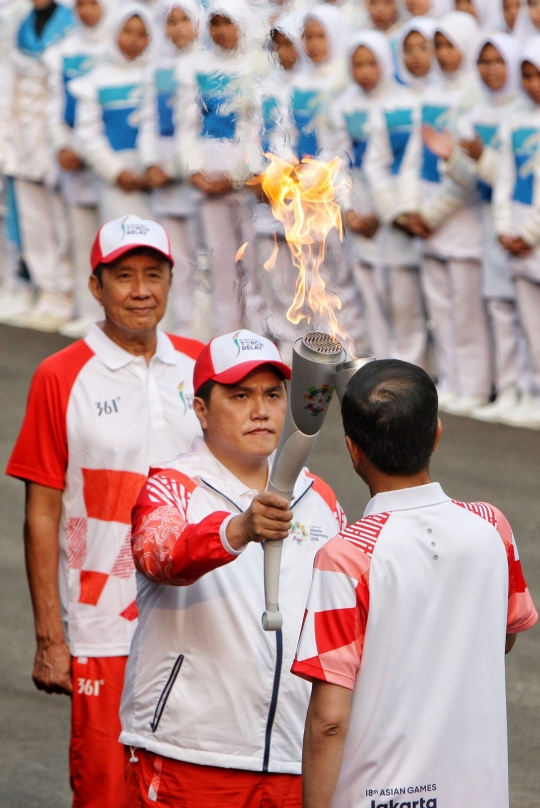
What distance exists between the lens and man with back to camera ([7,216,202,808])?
13.3 ft

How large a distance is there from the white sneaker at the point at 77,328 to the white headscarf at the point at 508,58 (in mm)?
4013

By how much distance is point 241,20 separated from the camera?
654 cm

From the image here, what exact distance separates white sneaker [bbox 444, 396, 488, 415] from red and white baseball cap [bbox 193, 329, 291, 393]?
6.12 metres

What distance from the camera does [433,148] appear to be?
366 inches

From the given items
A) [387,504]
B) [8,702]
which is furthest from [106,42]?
[387,504]

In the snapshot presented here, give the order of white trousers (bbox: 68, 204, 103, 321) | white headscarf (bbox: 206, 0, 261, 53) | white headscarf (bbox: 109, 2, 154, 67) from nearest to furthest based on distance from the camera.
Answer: white headscarf (bbox: 206, 0, 261, 53) < white headscarf (bbox: 109, 2, 154, 67) < white trousers (bbox: 68, 204, 103, 321)

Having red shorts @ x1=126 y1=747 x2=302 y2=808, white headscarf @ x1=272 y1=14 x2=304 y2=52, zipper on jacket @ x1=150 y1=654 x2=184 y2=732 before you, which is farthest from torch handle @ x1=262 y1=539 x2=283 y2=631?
white headscarf @ x1=272 y1=14 x2=304 y2=52

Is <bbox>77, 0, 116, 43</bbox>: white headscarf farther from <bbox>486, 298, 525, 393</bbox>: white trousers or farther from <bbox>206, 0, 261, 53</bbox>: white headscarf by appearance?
<bbox>206, 0, 261, 53</bbox>: white headscarf

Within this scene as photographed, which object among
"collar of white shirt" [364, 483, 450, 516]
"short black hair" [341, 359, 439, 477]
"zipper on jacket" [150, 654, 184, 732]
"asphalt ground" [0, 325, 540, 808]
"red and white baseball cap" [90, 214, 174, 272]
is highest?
"red and white baseball cap" [90, 214, 174, 272]

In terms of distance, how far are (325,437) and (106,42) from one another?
381 cm

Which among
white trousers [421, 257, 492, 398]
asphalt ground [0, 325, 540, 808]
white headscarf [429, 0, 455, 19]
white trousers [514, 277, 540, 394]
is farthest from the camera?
white headscarf [429, 0, 455, 19]

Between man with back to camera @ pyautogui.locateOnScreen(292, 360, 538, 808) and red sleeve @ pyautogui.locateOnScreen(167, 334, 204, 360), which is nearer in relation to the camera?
man with back to camera @ pyautogui.locateOnScreen(292, 360, 538, 808)

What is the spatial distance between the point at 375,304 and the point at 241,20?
12.8ft

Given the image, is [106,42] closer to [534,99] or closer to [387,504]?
[534,99]
